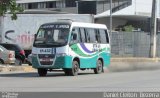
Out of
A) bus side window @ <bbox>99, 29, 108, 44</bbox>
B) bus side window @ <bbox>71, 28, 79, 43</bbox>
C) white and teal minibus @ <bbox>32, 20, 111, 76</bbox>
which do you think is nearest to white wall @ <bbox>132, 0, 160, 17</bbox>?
bus side window @ <bbox>99, 29, 108, 44</bbox>

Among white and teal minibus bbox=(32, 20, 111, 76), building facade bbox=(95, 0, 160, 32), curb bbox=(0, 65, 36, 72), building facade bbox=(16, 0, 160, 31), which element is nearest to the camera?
white and teal minibus bbox=(32, 20, 111, 76)

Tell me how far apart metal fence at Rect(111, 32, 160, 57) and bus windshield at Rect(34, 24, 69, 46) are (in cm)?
2442

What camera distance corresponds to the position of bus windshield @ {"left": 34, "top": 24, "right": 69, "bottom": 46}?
2495cm

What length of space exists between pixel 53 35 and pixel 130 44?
85.6 feet

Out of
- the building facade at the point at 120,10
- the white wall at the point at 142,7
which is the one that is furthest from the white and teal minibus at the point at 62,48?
the white wall at the point at 142,7

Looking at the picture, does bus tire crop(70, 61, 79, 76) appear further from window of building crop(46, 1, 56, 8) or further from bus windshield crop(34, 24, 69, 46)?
window of building crop(46, 1, 56, 8)

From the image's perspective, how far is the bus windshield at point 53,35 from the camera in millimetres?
24947

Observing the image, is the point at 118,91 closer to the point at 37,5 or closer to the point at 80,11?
the point at 80,11

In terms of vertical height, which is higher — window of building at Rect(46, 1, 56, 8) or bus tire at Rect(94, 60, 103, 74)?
window of building at Rect(46, 1, 56, 8)

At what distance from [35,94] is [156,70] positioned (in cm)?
2466

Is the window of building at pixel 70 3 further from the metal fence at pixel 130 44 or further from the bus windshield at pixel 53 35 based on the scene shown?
the bus windshield at pixel 53 35

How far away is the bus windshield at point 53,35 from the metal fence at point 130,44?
24422 millimetres

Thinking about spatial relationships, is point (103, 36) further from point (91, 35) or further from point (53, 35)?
point (53, 35)

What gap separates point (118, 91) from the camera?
6.27m
